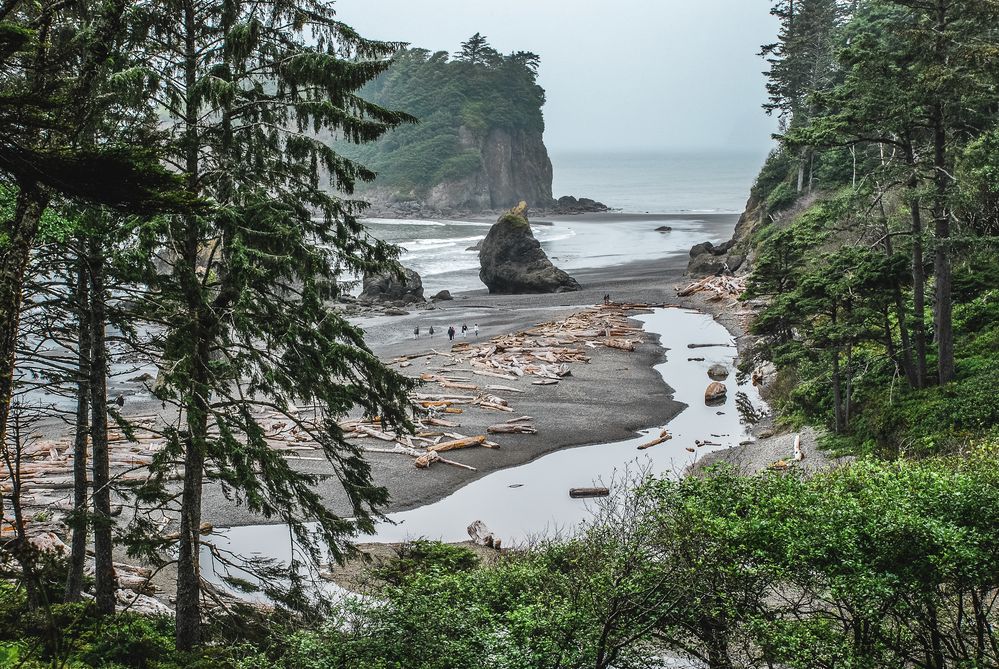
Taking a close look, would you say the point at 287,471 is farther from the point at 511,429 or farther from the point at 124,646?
the point at 511,429

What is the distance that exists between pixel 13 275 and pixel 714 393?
27.2m

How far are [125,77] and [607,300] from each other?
41.1 metres

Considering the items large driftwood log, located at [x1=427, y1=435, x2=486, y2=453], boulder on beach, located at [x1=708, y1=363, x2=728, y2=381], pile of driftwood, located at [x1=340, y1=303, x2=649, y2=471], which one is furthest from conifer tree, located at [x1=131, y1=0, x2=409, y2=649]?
boulder on beach, located at [x1=708, y1=363, x2=728, y2=381]

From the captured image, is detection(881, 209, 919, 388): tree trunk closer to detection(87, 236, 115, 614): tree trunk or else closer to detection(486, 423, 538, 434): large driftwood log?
detection(486, 423, 538, 434): large driftwood log

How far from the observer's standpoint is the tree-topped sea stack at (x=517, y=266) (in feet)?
184

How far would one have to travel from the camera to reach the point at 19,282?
17.9 feet

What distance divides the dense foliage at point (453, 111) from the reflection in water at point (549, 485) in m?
104

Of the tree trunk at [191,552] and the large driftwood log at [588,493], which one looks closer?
the tree trunk at [191,552]

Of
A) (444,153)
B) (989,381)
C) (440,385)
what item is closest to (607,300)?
(440,385)

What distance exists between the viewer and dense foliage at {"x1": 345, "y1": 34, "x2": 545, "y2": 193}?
130 m

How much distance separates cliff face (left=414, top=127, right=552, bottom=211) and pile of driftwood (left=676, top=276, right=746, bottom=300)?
262ft

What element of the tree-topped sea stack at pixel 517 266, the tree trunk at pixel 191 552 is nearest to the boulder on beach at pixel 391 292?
the tree-topped sea stack at pixel 517 266

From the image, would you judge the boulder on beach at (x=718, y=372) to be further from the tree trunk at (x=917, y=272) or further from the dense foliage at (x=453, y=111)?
the dense foliage at (x=453, y=111)

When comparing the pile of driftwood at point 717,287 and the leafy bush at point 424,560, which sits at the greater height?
the pile of driftwood at point 717,287
